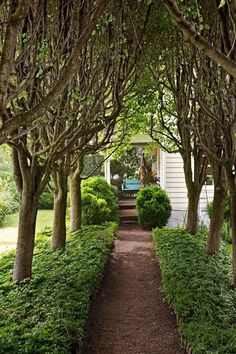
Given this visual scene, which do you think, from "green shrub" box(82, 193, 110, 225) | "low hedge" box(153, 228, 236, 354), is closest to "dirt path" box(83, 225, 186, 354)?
"low hedge" box(153, 228, 236, 354)

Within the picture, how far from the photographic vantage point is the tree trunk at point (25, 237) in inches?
286

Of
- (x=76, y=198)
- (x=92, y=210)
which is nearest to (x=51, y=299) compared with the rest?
(x=76, y=198)

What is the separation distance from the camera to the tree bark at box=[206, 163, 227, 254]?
8.47 m

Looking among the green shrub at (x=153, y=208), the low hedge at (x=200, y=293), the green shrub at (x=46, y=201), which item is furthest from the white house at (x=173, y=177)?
the low hedge at (x=200, y=293)

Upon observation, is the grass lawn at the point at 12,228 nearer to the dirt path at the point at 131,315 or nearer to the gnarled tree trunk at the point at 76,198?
the gnarled tree trunk at the point at 76,198

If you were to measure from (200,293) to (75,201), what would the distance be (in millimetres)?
7001

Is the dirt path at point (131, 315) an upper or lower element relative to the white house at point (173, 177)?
lower

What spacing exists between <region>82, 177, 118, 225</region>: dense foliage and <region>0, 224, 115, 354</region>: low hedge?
11.4 feet

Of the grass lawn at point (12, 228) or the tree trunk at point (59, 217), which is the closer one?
the tree trunk at point (59, 217)

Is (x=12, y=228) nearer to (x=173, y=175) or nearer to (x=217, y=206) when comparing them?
(x=173, y=175)

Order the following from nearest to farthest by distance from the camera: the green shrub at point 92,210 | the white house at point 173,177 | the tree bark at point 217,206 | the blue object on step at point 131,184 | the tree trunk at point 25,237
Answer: the tree trunk at point 25,237
the tree bark at point 217,206
the green shrub at point 92,210
the white house at point 173,177
the blue object on step at point 131,184

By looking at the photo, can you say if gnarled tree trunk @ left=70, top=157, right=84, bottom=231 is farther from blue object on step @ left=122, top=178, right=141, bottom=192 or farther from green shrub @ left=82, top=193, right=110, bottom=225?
blue object on step @ left=122, top=178, right=141, bottom=192

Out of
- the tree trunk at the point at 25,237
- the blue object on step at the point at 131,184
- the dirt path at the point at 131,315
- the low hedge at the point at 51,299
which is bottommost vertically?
the dirt path at the point at 131,315

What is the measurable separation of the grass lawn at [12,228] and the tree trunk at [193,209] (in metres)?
6.11
